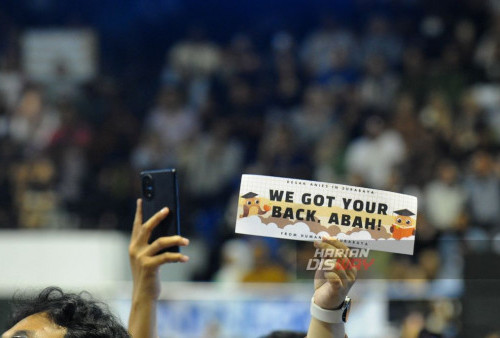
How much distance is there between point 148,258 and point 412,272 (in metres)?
3.05

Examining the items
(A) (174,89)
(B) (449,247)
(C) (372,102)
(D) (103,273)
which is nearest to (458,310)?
(B) (449,247)

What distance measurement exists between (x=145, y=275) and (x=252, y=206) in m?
0.46

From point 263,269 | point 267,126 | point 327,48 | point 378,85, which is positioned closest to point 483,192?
point 263,269

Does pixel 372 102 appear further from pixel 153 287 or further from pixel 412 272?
pixel 153 287

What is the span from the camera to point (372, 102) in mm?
9398

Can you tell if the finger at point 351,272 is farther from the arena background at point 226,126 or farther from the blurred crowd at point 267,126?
the blurred crowd at point 267,126

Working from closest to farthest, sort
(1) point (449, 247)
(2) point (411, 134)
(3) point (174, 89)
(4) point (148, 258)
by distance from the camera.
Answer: (4) point (148, 258) → (1) point (449, 247) → (2) point (411, 134) → (3) point (174, 89)

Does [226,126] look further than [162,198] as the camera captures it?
Yes

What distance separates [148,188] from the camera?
2.31 metres

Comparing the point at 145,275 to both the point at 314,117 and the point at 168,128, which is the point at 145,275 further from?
the point at 168,128

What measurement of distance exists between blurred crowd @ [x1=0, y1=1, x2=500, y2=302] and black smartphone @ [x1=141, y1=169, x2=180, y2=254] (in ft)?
14.7

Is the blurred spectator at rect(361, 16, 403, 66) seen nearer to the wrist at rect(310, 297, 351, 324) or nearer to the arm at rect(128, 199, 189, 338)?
the arm at rect(128, 199, 189, 338)

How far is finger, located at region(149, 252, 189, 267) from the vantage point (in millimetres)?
2207

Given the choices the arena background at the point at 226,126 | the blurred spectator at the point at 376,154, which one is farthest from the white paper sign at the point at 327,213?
the blurred spectator at the point at 376,154
